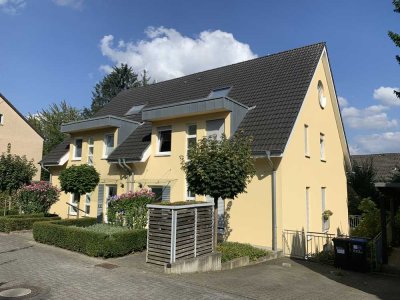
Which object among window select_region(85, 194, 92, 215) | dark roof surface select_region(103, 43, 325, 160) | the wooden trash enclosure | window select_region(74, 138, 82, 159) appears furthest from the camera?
window select_region(74, 138, 82, 159)

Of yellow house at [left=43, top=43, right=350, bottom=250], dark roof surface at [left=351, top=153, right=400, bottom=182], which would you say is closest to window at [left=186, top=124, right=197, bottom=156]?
yellow house at [left=43, top=43, right=350, bottom=250]

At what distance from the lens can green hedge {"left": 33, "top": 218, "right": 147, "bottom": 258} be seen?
11.2 metres

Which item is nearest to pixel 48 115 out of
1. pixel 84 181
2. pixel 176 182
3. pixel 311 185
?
pixel 84 181

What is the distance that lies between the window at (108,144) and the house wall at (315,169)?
33.2 ft

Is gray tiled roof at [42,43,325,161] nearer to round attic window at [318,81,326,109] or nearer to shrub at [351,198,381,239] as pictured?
round attic window at [318,81,326,109]

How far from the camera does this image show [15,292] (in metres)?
7.51

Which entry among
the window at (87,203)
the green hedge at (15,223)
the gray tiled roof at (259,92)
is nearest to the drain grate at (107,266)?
the gray tiled roof at (259,92)

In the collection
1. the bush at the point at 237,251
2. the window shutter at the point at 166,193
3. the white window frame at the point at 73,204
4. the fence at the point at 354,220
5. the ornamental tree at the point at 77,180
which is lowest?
the bush at the point at 237,251

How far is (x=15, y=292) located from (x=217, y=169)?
6084 mm

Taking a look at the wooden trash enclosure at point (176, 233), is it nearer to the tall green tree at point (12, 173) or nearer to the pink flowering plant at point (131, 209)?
the pink flowering plant at point (131, 209)

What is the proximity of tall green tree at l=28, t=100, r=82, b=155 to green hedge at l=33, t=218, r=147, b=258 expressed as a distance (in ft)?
115

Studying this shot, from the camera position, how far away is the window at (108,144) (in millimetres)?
19967

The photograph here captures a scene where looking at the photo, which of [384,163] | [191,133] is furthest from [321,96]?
[384,163]

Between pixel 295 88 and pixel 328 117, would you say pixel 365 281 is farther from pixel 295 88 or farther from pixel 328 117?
pixel 328 117
